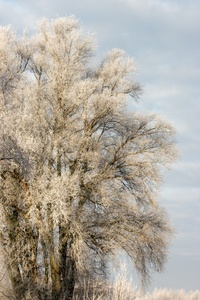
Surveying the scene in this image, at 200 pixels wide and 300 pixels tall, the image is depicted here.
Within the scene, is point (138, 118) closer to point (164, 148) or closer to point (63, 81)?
point (164, 148)

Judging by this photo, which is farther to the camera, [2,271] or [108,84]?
[108,84]

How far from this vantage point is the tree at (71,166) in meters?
19.9

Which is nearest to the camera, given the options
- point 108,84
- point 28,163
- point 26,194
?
point 28,163

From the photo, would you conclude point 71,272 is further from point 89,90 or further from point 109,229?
point 89,90

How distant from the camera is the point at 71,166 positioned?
21469 mm

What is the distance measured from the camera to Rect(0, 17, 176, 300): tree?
1989 cm

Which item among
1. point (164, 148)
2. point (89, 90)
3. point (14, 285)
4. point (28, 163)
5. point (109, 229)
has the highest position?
point (89, 90)

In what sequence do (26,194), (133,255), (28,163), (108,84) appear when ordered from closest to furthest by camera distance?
(28,163) < (26,194) < (133,255) < (108,84)

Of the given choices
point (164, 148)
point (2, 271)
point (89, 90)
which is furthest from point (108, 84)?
point (2, 271)

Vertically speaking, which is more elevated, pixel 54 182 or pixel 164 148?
pixel 164 148

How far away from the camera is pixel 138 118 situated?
74.0ft

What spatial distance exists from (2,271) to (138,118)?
7.68 metres

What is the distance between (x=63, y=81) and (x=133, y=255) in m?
6.97

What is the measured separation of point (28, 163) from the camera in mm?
18719
